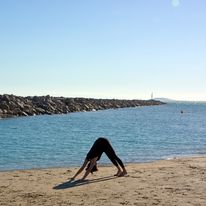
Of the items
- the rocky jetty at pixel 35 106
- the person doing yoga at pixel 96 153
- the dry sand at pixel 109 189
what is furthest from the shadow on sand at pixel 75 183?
the rocky jetty at pixel 35 106

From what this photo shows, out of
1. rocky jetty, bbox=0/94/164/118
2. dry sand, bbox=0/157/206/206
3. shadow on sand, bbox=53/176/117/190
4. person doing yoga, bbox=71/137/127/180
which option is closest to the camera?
dry sand, bbox=0/157/206/206

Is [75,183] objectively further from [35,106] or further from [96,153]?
[35,106]

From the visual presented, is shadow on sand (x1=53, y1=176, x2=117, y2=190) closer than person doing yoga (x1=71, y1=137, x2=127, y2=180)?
Yes

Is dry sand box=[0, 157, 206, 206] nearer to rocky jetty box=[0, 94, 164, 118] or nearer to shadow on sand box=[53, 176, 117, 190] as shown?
shadow on sand box=[53, 176, 117, 190]

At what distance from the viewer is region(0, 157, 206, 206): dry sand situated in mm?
11070

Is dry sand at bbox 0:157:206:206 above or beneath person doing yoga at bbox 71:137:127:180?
beneath

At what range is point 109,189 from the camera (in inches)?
492

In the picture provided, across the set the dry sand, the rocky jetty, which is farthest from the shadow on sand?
the rocky jetty

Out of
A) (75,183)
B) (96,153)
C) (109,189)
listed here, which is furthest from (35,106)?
(109,189)

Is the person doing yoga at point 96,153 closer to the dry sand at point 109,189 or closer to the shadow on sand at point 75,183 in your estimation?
the dry sand at point 109,189

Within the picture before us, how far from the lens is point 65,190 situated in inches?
500

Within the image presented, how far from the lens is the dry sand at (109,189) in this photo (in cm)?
1107

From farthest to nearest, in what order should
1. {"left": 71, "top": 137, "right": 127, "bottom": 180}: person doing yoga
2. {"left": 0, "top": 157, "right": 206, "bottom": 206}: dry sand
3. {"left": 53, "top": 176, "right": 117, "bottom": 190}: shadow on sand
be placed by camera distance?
{"left": 71, "top": 137, "right": 127, "bottom": 180}: person doing yoga → {"left": 53, "top": 176, "right": 117, "bottom": 190}: shadow on sand → {"left": 0, "top": 157, "right": 206, "bottom": 206}: dry sand

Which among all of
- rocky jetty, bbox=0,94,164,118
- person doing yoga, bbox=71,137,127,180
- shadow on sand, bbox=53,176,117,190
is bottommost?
shadow on sand, bbox=53,176,117,190
